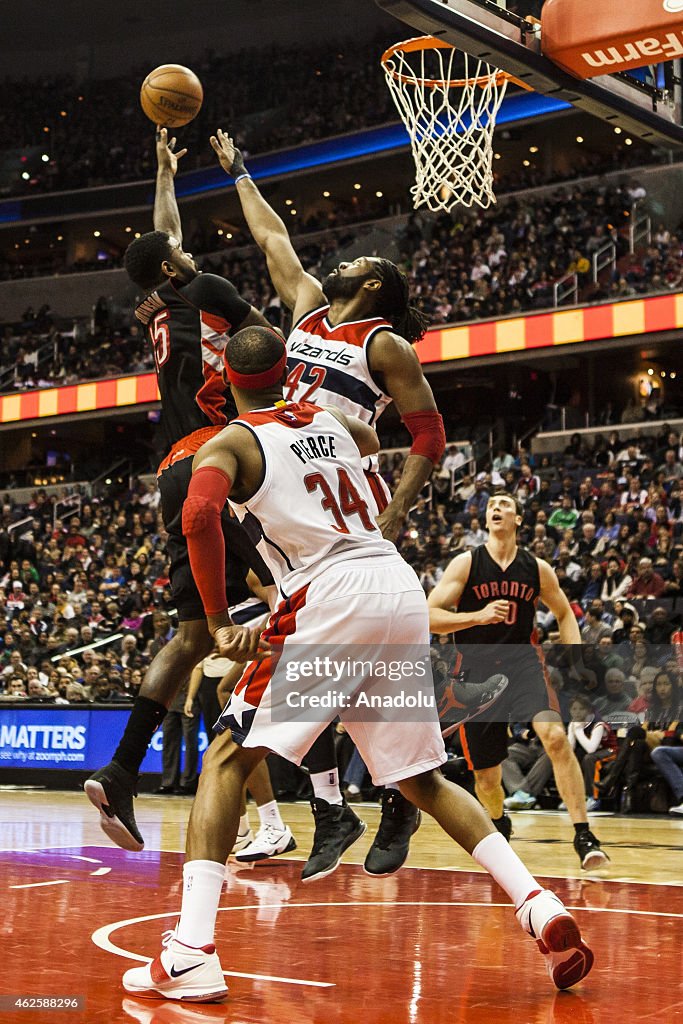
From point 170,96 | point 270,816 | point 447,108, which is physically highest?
point 447,108

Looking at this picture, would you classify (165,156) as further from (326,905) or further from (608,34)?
(326,905)

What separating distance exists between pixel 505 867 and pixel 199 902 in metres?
0.91

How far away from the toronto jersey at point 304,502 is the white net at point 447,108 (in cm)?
617

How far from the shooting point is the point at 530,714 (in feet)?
22.8

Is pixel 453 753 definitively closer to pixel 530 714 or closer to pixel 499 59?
pixel 530 714

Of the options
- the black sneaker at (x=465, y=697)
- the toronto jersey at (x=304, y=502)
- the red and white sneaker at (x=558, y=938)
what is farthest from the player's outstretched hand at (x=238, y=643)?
the black sneaker at (x=465, y=697)

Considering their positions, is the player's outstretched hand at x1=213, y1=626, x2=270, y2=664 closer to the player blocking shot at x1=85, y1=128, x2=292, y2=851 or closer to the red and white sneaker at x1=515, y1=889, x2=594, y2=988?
the red and white sneaker at x1=515, y1=889, x2=594, y2=988

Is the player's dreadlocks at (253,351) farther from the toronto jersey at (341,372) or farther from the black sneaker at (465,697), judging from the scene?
the black sneaker at (465,697)

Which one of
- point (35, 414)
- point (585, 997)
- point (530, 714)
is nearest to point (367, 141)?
point (35, 414)

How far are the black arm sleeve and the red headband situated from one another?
56.3 inches

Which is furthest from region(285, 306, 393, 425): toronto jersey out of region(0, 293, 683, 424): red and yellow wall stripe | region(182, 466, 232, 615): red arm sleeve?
region(0, 293, 683, 424): red and yellow wall stripe

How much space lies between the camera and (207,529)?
3.53 meters

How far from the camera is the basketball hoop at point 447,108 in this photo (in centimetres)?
970

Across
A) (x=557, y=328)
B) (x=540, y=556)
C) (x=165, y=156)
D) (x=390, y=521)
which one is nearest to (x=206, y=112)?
(x=557, y=328)
